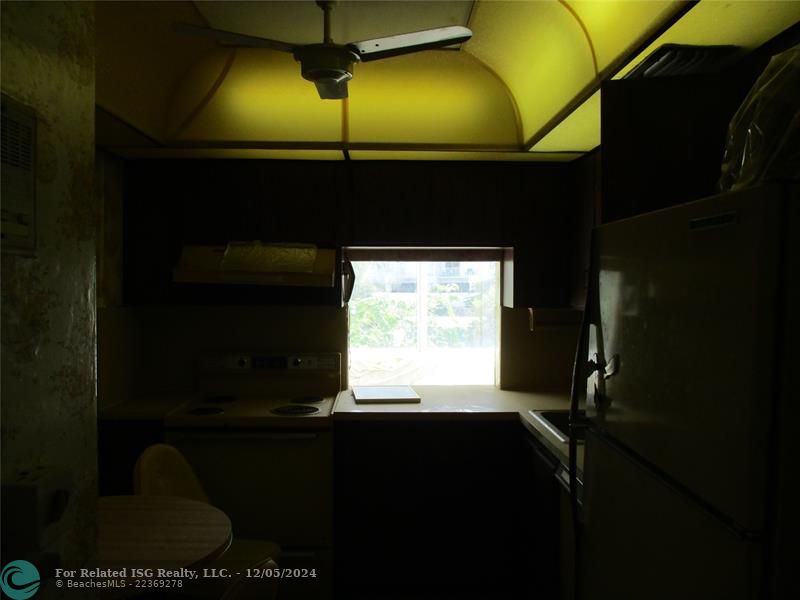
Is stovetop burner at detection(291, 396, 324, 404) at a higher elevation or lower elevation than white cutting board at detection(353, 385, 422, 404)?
lower

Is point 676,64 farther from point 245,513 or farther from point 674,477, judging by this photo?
point 245,513

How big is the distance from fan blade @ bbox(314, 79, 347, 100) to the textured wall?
3.18 feet

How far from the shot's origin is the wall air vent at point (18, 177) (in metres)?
0.57

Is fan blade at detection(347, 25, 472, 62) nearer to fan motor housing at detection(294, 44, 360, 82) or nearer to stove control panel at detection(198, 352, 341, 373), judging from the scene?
fan motor housing at detection(294, 44, 360, 82)

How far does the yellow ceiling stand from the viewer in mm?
2035

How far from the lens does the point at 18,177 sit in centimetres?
59

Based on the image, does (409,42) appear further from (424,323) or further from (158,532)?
(424,323)

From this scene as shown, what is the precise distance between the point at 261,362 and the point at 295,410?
0.46 meters

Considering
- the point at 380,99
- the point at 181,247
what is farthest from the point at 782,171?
the point at 181,247

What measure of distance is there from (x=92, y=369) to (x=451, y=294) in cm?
249

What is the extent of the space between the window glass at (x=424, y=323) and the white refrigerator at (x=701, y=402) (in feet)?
5.96

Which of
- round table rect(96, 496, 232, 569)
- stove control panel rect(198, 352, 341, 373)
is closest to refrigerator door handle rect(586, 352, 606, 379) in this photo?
round table rect(96, 496, 232, 569)

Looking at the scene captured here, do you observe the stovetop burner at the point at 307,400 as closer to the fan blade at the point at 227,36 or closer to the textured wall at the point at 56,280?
the fan blade at the point at 227,36

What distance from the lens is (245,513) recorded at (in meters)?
2.43
